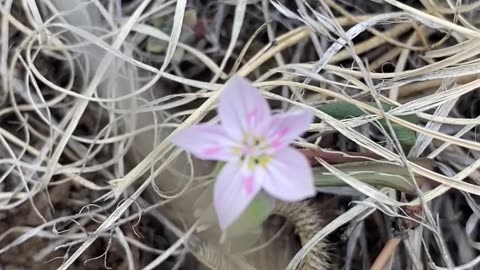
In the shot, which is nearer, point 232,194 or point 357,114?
point 232,194

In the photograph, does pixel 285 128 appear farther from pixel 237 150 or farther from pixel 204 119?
pixel 204 119

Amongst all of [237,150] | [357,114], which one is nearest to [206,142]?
[237,150]

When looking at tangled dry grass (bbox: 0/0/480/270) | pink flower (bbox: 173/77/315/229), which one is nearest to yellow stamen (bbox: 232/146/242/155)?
pink flower (bbox: 173/77/315/229)

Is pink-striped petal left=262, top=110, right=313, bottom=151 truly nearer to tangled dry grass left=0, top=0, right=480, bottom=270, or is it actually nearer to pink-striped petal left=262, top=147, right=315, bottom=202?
pink-striped petal left=262, top=147, right=315, bottom=202

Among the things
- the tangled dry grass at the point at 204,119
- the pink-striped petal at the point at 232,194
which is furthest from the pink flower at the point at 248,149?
the tangled dry grass at the point at 204,119
